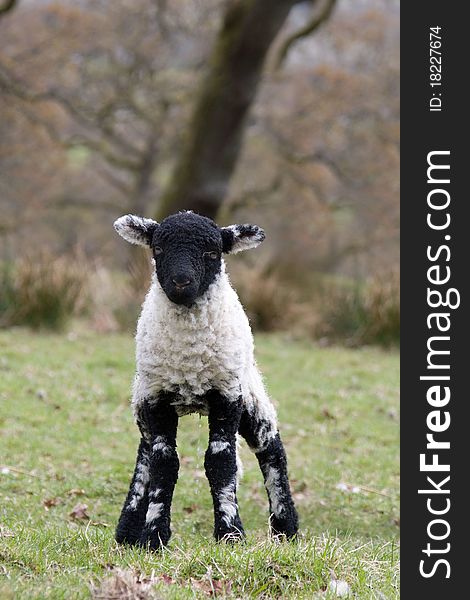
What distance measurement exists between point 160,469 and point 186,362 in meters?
0.66

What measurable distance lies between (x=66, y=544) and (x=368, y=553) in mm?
1797

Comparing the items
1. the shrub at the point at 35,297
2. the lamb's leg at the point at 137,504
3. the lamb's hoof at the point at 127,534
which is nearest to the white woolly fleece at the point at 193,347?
the lamb's leg at the point at 137,504

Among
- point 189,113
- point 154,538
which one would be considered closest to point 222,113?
point 189,113

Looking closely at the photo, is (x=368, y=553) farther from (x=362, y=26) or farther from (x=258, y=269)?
(x=362, y=26)

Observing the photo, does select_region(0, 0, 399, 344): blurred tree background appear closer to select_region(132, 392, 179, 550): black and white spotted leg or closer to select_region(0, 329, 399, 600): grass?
select_region(0, 329, 399, 600): grass

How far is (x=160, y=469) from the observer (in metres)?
4.66

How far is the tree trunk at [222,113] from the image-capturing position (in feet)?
46.1

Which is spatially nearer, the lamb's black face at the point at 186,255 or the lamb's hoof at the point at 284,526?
the lamb's black face at the point at 186,255

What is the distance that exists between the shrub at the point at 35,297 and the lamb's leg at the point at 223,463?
28.8 ft

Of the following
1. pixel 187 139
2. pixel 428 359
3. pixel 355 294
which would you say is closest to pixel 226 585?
pixel 428 359

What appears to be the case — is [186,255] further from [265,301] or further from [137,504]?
[265,301]

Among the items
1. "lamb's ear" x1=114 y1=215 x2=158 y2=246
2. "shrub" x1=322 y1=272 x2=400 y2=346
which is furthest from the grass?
"lamb's ear" x1=114 y1=215 x2=158 y2=246

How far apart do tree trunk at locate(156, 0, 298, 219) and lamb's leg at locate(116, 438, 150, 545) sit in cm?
972

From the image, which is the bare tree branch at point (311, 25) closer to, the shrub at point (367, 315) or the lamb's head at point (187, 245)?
the shrub at point (367, 315)
